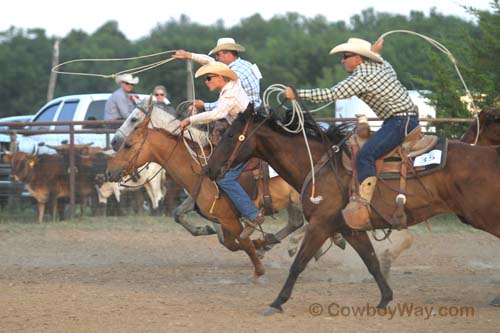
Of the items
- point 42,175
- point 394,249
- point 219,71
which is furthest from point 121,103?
point 394,249

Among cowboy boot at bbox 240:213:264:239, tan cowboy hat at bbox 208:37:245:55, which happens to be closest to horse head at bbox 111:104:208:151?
tan cowboy hat at bbox 208:37:245:55

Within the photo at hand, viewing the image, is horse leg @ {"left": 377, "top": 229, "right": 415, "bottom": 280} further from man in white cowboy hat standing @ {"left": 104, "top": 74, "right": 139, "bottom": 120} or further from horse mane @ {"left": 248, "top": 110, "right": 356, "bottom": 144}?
man in white cowboy hat standing @ {"left": 104, "top": 74, "right": 139, "bottom": 120}

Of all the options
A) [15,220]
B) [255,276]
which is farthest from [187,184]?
[15,220]

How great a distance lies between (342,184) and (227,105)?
149 centimetres

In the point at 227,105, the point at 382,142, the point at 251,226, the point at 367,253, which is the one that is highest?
the point at 227,105

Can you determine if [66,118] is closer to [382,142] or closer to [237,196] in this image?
[237,196]

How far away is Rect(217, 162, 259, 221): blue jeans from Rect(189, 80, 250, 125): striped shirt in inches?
27.0

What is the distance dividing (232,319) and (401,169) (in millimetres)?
1989

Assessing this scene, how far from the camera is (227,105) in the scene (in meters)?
8.95

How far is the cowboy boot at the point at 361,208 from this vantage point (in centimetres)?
796

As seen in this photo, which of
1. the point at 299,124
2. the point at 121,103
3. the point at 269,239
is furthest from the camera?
the point at 121,103

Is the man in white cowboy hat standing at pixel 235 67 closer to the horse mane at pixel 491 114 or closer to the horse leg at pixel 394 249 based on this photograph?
the horse leg at pixel 394 249

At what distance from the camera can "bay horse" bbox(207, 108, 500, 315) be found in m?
8.01

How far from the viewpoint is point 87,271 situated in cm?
1092
